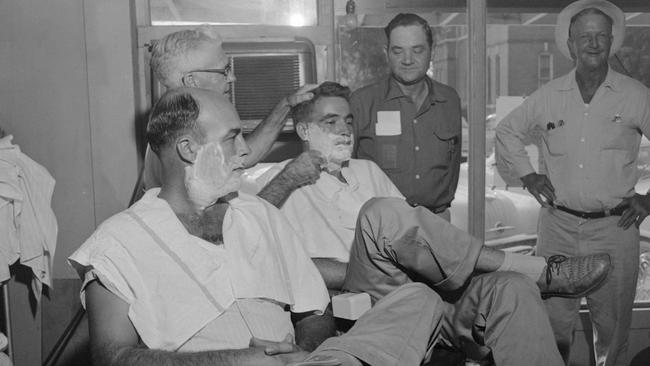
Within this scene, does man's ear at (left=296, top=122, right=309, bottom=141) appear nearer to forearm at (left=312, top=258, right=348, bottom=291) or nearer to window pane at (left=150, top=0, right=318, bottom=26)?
forearm at (left=312, top=258, right=348, bottom=291)

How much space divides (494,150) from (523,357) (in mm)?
1917

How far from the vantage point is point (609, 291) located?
3.45m

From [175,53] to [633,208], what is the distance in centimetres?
233

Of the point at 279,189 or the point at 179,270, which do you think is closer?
→ the point at 179,270

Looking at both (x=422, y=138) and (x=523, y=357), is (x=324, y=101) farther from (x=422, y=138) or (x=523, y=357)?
(x=523, y=357)

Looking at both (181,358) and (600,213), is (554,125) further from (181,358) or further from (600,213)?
(181,358)

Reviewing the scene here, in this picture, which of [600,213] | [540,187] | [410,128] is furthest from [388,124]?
[600,213]

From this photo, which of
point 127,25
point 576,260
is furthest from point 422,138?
point 127,25

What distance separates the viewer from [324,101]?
9.34 feet

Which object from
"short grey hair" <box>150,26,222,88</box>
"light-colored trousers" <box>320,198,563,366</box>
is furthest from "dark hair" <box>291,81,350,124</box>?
"light-colored trousers" <box>320,198,563,366</box>

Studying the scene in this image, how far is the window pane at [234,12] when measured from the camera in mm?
3592

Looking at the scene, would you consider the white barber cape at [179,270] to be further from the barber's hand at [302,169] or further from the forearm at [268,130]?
the forearm at [268,130]

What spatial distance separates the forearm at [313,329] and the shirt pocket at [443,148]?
1419mm

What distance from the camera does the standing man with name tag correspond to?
3371 mm
